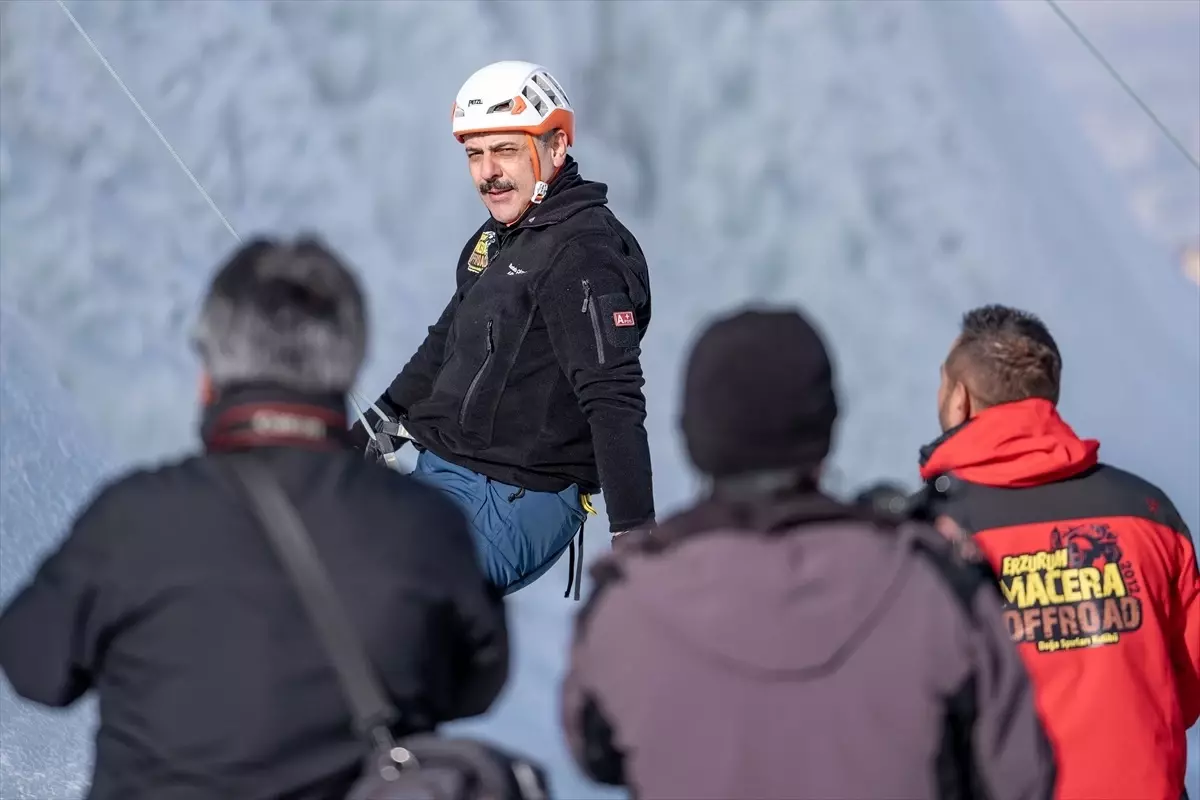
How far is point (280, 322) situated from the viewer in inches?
61.0

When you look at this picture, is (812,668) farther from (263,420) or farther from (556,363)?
(556,363)

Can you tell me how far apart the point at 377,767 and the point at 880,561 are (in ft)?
1.73

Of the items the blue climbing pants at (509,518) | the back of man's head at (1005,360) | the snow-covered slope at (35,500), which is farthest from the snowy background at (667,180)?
the back of man's head at (1005,360)

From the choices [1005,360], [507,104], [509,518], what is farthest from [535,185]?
[1005,360]

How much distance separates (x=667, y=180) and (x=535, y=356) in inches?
222

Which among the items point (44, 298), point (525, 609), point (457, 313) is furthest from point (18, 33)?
point (457, 313)

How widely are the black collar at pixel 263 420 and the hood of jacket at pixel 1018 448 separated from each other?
99cm

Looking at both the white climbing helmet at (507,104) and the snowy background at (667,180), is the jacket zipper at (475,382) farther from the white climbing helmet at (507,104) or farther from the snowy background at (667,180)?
the snowy background at (667,180)

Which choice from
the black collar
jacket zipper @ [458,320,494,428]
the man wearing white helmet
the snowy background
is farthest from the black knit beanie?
the snowy background

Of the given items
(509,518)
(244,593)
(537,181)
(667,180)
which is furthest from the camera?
(667,180)

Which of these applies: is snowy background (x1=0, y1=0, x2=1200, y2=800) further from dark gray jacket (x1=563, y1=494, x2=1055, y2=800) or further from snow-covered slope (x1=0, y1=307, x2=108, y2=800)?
dark gray jacket (x1=563, y1=494, x2=1055, y2=800)

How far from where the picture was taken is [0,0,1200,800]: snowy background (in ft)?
21.7

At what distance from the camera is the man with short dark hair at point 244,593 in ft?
4.86

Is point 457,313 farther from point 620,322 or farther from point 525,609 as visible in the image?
point 525,609
